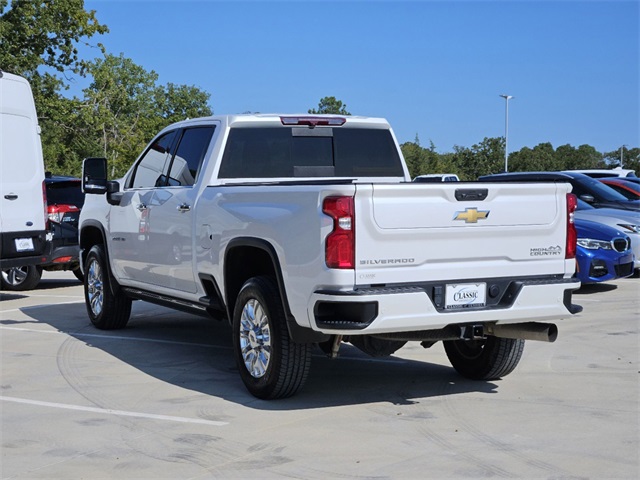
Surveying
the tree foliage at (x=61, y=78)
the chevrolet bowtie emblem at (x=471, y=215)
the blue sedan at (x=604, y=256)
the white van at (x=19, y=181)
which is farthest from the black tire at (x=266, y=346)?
the tree foliage at (x=61, y=78)

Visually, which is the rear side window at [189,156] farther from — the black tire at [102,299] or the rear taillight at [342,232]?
the rear taillight at [342,232]

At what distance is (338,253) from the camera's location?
19.5 ft

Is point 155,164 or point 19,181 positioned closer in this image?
point 155,164

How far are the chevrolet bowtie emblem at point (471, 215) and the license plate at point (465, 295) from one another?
16.9 inches

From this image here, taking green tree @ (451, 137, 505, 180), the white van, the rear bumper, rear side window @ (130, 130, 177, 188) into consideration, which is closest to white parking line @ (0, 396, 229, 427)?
the rear bumper

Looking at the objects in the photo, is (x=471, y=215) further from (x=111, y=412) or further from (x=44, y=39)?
(x=44, y=39)

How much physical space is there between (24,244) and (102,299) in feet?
10.1

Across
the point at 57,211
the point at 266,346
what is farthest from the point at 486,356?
the point at 57,211

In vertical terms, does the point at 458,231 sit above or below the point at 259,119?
below

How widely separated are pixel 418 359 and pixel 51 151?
125 feet

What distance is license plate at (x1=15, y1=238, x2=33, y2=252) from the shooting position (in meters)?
12.6

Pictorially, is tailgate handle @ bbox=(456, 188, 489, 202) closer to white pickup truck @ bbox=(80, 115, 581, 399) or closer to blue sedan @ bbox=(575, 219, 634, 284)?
white pickup truck @ bbox=(80, 115, 581, 399)

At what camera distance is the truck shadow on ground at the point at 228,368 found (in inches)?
273

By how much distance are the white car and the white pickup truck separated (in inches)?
Answer: 261
